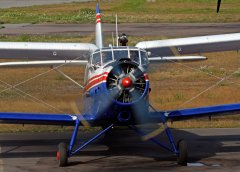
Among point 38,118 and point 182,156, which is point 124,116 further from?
point 38,118

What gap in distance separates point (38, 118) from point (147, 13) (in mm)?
52203

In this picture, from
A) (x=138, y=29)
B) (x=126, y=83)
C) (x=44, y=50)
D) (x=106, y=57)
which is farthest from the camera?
(x=138, y=29)

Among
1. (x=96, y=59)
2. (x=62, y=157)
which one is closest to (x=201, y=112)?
(x=96, y=59)

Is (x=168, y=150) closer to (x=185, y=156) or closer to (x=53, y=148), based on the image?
(x=185, y=156)

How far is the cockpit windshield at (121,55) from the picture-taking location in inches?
526

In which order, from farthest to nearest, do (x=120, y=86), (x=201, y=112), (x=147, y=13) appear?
(x=147, y=13)
(x=201, y=112)
(x=120, y=86)

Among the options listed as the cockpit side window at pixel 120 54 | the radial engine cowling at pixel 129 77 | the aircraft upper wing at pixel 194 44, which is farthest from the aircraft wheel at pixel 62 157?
the aircraft upper wing at pixel 194 44

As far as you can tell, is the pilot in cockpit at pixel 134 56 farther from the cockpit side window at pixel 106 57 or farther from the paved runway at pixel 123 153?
the paved runway at pixel 123 153

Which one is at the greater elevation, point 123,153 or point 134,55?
point 134,55

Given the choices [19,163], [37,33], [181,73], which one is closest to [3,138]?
[19,163]

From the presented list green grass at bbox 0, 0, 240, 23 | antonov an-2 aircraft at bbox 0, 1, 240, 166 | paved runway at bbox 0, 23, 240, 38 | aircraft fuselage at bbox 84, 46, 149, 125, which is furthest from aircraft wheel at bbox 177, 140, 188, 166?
green grass at bbox 0, 0, 240, 23

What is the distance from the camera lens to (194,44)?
16.0m

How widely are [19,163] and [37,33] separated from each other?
31.9 m

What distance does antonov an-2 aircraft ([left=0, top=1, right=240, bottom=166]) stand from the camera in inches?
491
